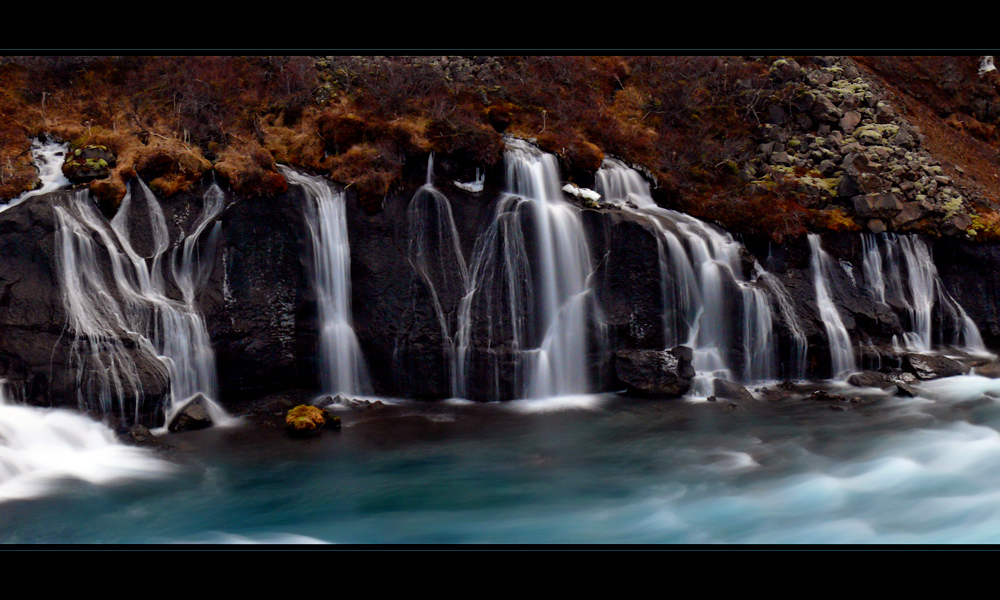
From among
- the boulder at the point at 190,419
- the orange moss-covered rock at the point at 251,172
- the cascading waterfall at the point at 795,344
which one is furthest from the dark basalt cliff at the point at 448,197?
the boulder at the point at 190,419

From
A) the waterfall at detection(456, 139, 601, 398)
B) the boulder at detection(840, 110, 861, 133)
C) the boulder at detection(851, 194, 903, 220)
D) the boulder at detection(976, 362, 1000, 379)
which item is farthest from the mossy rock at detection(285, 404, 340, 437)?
the boulder at detection(840, 110, 861, 133)

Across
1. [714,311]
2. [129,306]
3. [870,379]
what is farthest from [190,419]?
[870,379]

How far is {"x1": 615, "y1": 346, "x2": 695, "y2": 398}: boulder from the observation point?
48.9 ft

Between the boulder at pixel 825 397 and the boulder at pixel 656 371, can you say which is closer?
the boulder at pixel 825 397

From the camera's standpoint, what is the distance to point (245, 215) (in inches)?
582

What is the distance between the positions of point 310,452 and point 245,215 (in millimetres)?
5304

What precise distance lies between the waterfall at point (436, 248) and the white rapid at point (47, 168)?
6870mm

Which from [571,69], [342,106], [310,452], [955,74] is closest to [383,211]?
[342,106]

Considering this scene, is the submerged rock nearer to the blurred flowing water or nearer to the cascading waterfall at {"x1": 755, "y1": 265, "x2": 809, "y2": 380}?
the blurred flowing water

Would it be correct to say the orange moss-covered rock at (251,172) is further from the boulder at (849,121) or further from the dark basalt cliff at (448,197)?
the boulder at (849,121)

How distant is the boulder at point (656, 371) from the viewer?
14.9 m

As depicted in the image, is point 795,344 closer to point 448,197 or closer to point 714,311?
point 714,311

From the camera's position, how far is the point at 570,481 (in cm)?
1119

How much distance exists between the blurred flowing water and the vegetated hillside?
535cm
